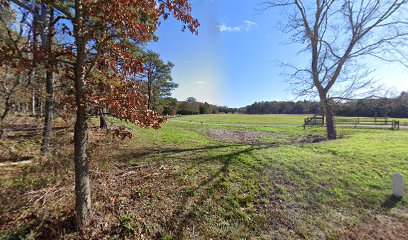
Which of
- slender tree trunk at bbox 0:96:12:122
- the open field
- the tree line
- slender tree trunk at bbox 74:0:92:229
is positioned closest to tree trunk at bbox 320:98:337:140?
the open field

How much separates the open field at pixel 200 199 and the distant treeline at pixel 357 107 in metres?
7.43

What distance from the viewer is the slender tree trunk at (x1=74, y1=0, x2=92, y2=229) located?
280 centimetres

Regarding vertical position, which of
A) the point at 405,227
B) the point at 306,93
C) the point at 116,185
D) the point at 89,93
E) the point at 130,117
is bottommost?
the point at 405,227

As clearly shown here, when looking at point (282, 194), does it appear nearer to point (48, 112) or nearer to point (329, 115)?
point (48, 112)

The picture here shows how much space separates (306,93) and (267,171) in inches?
387

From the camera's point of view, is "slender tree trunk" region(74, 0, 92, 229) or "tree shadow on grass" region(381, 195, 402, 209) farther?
"tree shadow on grass" region(381, 195, 402, 209)

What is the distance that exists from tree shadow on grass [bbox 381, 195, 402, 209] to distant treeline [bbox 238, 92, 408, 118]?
383 inches

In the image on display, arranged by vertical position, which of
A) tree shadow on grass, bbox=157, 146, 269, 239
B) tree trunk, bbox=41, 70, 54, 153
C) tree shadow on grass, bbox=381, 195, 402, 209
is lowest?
tree shadow on grass, bbox=381, 195, 402, 209

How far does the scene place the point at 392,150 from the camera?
376 inches

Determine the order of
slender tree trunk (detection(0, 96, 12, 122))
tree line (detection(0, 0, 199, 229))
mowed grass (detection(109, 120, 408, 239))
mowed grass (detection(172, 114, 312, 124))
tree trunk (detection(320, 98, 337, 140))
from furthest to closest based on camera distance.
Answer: mowed grass (detection(172, 114, 312, 124))
tree trunk (detection(320, 98, 337, 140))
slender tree trunk (detection(0, 96, 12, 122))
mowed grass (detection(109, 120, 408, 239))
tree line (detection(0, 0, 199, 229))

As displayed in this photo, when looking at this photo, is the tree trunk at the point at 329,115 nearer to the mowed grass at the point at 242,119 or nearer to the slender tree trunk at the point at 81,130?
the slender tree trunk at the point at 81,130

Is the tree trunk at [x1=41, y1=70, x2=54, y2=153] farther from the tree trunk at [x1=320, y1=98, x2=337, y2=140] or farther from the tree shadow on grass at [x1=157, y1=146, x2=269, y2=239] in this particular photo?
the tree trunk at [x1=320, y1=98, x2=337, y2=140]

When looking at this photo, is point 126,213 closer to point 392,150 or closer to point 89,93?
point 89,93

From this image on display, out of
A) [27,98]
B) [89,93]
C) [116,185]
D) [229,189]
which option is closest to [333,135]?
[229,189]
